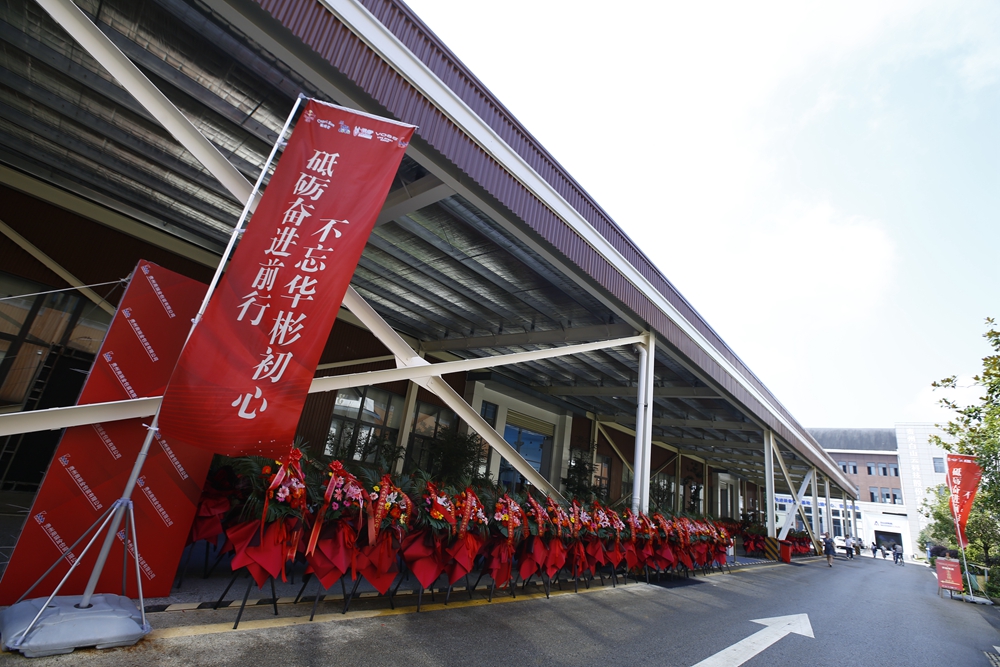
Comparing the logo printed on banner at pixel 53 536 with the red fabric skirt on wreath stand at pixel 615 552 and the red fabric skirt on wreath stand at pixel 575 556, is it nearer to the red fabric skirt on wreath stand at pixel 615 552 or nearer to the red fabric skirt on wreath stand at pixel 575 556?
the red fabric skirt on wreath stand at pixel 575 556

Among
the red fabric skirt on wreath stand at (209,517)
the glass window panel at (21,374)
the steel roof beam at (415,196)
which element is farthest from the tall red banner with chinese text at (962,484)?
the glass window panel at (21,374)

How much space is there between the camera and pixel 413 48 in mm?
4512

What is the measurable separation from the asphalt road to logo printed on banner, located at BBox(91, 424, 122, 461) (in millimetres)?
1112

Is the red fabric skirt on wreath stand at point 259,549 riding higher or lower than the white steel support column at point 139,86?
lower

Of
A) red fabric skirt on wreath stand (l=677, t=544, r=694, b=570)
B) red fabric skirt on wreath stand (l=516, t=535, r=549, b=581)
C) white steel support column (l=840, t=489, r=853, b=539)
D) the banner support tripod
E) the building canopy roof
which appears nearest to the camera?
the banner support tripod

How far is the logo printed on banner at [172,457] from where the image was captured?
3.48 m

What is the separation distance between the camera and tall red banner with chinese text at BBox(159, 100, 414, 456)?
8.98 feet

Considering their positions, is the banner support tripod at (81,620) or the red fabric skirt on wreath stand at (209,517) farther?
the red fabric skirt on wreath stand at (209,517)

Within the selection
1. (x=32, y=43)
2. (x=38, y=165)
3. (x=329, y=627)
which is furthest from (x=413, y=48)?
(x=38, y=165)

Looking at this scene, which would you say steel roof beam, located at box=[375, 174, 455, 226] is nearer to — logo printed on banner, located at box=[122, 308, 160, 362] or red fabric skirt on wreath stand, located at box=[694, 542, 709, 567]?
logo printed on banner, located at box=[122, 308, 160, 362]

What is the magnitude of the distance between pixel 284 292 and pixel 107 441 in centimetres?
165

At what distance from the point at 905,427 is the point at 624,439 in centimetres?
5667

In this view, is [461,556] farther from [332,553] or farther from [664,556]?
[664,556]

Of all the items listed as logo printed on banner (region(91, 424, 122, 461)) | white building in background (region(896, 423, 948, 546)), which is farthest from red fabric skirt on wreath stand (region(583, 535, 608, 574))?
white building in background (region(896, 423, 948, 546))
